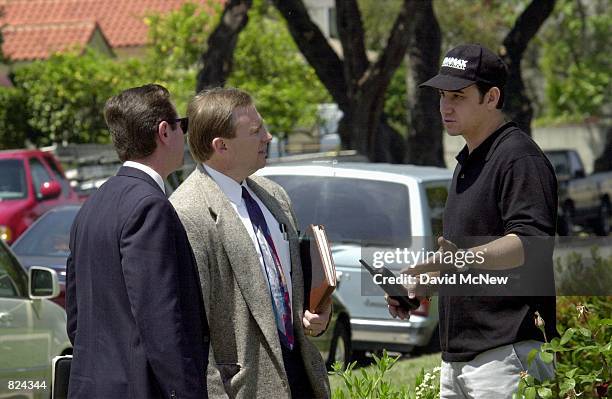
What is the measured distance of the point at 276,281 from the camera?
14.3 ft

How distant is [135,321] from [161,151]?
1.94 feet

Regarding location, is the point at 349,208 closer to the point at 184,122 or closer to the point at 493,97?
the point at 493,97

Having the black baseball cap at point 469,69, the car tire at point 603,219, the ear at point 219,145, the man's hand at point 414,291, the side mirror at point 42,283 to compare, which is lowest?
the car tire at point 603,219

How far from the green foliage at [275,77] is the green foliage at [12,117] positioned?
653 cm

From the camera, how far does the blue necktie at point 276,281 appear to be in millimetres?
4324

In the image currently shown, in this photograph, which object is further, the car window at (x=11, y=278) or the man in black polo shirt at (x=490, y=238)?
the car window at (x=11, y=278)

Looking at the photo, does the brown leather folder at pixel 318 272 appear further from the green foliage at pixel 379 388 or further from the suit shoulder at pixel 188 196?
the green foliage at pixel 379 388

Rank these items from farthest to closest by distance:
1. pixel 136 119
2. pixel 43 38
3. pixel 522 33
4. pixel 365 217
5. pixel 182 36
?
pixel 43 38 < pixel 182 36 < pixel 522 33 < pixel 365 217 < pixel 136 119

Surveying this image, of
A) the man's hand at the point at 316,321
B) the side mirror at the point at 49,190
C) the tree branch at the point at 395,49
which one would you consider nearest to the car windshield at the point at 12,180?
the side mirror at the point at 49,190

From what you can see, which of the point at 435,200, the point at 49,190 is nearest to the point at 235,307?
the point at 435,200

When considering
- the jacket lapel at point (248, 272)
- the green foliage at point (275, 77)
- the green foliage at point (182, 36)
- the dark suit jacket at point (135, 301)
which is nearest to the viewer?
the dark suit jacket at point (135, 301)

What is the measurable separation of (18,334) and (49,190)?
37.1 feet

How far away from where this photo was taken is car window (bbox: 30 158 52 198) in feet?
59.1

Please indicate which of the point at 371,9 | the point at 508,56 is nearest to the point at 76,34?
the point at 371,9
